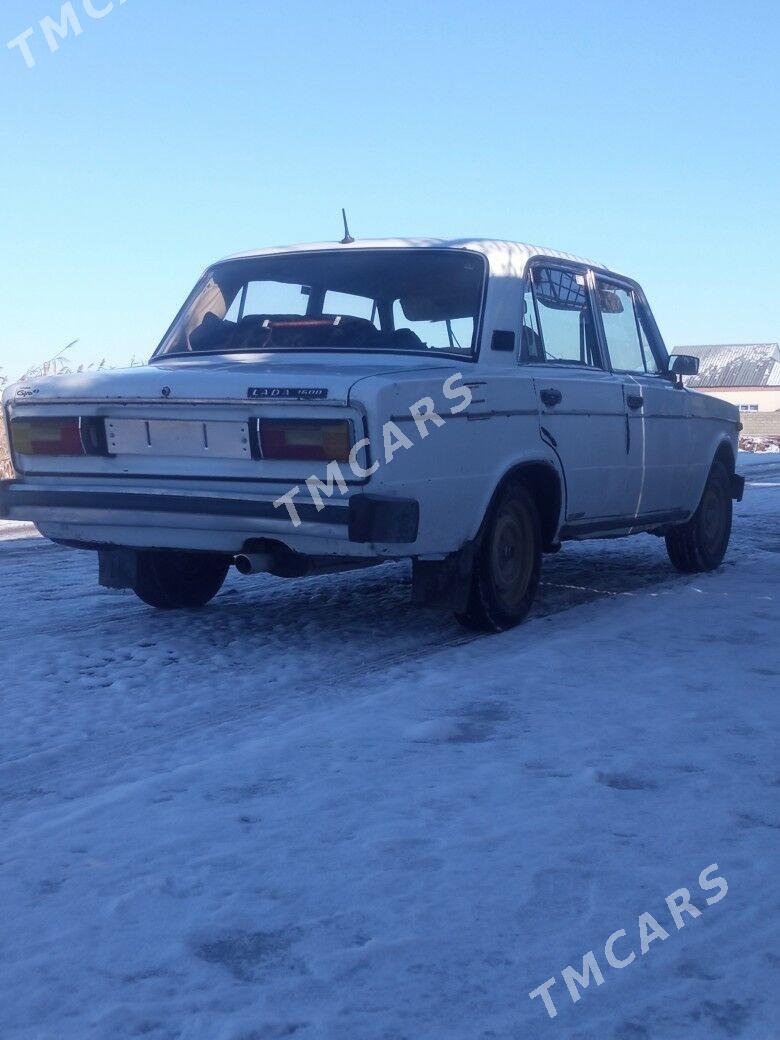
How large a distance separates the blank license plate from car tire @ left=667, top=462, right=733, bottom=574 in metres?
3.64

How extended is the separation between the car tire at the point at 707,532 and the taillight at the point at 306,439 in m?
3.59

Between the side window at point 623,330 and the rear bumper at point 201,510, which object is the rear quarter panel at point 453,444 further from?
the side window at point 623,330

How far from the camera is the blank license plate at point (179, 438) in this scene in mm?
4852

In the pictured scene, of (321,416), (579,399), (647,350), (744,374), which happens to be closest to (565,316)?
(579,399)

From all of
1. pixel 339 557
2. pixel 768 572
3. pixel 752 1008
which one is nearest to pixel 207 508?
pixel 339 557

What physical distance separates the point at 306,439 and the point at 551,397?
4.90 feet

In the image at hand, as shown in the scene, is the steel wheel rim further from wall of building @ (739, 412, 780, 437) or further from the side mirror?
wall of building @ (739, 412, 780, 437)

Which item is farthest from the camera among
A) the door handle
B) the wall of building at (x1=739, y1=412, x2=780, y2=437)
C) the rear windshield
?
the wall of building at (x1=739, y1=412, x2=780, y2=437)

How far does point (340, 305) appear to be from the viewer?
19.0 ft

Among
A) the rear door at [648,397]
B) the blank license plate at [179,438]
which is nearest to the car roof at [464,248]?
the rear door at [648,397]

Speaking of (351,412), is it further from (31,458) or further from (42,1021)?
(42,1021)

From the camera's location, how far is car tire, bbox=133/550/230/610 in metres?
6.00

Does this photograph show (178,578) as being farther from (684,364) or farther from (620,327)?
(684,364)

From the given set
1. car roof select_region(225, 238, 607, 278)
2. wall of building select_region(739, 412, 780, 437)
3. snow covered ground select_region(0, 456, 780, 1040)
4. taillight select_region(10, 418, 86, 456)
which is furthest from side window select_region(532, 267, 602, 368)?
wall of building select_region(739, 412, 780, 437)
